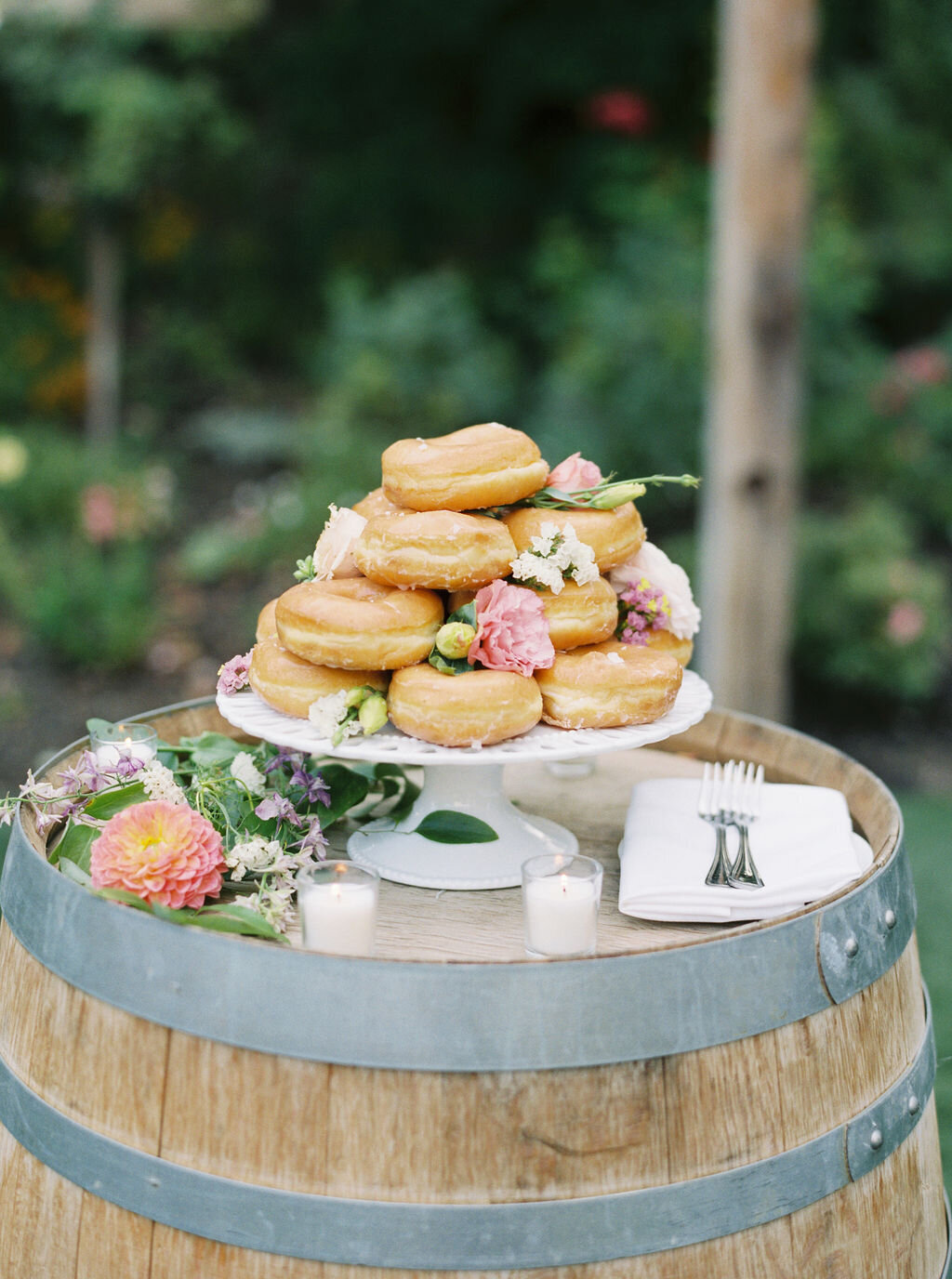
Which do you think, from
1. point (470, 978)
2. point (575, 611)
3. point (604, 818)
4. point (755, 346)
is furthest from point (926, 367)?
point (470, 978)

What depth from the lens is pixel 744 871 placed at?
1547 millimetres

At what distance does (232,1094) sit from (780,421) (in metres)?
2.52

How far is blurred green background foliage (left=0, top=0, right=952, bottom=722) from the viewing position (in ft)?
16.9

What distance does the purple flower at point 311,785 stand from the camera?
1.65 m

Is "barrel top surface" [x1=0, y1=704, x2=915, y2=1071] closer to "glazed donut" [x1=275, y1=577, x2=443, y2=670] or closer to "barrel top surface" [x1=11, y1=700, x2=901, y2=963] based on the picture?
"barrel top surface" [x1=11, y1=700, x2=901, y2=963]

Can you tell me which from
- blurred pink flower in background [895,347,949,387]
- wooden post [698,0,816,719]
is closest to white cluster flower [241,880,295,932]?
wooden post [698,0,816,719]

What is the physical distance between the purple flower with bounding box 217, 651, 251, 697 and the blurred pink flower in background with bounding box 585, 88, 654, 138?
18.1 feet

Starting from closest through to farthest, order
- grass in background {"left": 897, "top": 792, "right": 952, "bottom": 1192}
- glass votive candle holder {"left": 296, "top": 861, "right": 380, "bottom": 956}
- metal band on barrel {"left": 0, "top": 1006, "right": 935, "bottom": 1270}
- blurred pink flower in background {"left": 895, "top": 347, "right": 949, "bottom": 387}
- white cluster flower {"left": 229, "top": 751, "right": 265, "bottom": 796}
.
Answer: metal band on barrel {"left": 0, "top": 1006, "right": 935, "bottom": 1270} < glass votive candle holder {"left": 296, "top": 861, "right": 380, "bottom": 956} < white cluster flower {"left": 229, "top": 751, "right": 265, "bottom": 796} < grass in background {"left": 897, "top": 792, "right": 952, "bottom": 1192} < blurred pink flower in background {"left": 895, "top": 347, "right": 949, "bottom": 387}

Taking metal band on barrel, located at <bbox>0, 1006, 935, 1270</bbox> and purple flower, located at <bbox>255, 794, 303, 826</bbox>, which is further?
purple flower, located at <bbox>255, 794, 303, 826</bbox>

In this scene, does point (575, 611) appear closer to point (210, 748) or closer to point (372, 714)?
point (372, 714)

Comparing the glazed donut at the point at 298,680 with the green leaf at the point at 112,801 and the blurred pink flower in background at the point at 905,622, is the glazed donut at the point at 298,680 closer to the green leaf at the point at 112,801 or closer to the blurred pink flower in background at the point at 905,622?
the green leaf at the point at 112,801

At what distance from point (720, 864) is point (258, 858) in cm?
55

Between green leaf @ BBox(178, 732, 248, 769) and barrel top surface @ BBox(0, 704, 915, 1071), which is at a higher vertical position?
green leaf @ BBox(178, 732, 248, 769)

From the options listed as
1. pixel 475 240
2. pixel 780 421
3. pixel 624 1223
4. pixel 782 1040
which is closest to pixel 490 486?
pixel 782 1040
